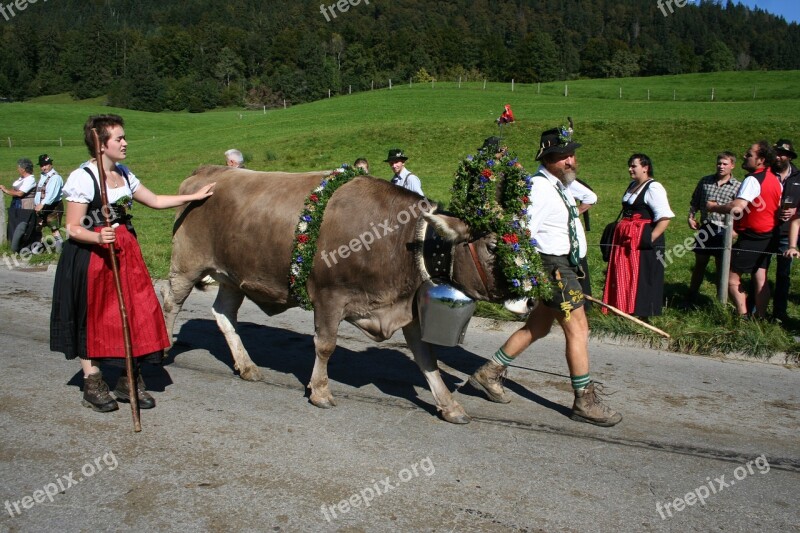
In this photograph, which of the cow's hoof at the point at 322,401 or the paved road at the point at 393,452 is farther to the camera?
the cow's hoof at the point at 322,401

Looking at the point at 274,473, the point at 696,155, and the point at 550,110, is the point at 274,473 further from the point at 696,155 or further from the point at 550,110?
the point at 550,110

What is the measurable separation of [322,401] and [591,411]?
2084mm

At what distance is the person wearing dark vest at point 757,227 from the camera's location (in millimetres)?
8414

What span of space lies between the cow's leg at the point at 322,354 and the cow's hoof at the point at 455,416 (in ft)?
3.05

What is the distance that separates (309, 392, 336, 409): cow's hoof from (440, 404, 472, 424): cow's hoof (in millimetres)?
919

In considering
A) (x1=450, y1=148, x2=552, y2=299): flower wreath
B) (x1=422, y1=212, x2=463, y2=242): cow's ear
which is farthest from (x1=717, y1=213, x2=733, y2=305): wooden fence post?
(x1=422, y1=212, x2=463, y2=242): cow's ear

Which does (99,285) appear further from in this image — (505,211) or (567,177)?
(567,177)

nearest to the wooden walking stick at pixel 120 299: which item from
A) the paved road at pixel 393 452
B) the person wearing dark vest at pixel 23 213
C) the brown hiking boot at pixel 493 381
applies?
the paved road at pixel 393 452

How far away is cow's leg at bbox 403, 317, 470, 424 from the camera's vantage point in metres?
5.37

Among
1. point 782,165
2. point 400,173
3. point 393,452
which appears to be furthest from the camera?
point 400,173

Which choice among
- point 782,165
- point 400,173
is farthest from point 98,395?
point 782,165

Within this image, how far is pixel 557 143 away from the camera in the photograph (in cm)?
535

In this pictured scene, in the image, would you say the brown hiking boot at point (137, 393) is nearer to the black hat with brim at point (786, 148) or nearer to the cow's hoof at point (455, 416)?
the cow's hoof at point (455, 416)

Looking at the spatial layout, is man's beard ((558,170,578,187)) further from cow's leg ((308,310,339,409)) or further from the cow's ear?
cow's leg ((308,310,339,409))
